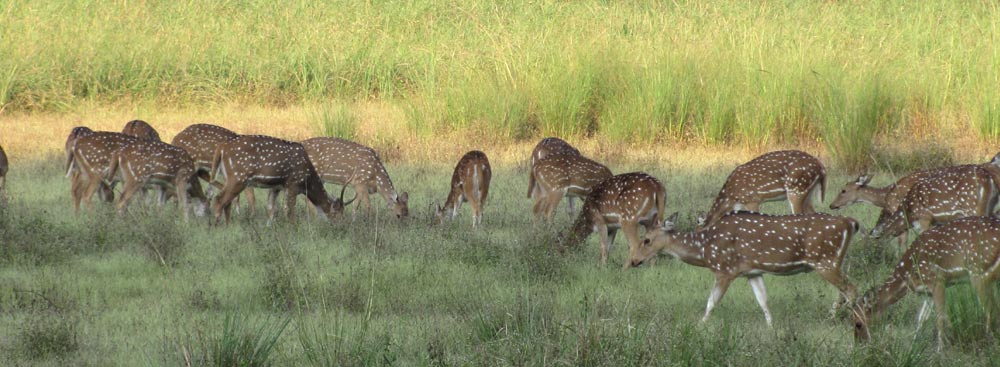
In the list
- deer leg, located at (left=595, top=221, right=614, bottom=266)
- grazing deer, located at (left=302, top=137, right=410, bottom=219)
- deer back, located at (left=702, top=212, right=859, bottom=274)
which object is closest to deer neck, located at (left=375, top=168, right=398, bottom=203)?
grazing deer, located at (left=302, top=137, right=410, bottom=219)

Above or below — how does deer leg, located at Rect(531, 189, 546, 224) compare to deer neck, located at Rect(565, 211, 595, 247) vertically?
below

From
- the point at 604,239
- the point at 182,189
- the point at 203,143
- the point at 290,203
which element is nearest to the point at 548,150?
the point at 290,203


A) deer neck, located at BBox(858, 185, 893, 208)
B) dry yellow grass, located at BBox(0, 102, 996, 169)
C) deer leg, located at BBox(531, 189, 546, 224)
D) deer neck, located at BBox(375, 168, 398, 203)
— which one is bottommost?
dry yellow grass, located at BBox(0, 102, 996, 169)

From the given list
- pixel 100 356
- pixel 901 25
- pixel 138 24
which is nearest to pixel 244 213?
pixel 100 356

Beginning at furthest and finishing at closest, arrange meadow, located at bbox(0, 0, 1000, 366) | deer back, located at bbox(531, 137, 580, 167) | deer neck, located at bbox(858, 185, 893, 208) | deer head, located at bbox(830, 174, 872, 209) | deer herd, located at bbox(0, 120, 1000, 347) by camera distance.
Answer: deer back, located at bbox(531, 137, 580, 167), deer head, located at bbox(830, 174, 872, 209), deer neck, located at bbox(858, 185, 893, 208), deer herd, located at bbox(0, 120, 1000, 347), meadow, located at bbox(0, 0, 1000, 366)

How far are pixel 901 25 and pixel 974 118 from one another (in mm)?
7686

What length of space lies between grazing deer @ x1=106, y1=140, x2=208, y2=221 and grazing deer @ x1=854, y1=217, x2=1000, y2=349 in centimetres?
673

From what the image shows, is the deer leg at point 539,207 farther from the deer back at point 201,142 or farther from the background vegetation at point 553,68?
the background vegetation at point 553,68

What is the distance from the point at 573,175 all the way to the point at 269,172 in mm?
2807

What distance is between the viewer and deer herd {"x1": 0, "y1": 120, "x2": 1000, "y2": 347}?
7.82 metres

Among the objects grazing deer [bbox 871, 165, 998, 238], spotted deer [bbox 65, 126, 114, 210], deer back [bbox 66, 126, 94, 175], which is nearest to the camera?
grazing deer [bbox 871, 165, 998, 238]

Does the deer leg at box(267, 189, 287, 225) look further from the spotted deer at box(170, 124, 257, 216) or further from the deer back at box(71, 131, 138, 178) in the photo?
the deer back at box(71, 131, 138, 178)

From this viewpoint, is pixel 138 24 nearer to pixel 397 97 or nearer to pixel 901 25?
pixel 397 97

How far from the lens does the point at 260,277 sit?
31.7 feet
